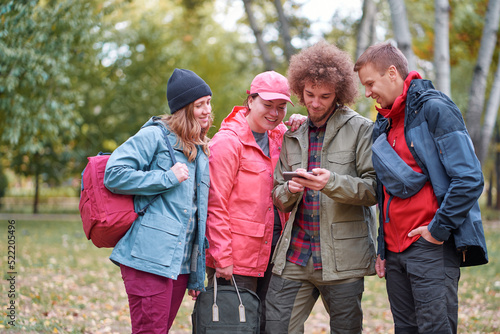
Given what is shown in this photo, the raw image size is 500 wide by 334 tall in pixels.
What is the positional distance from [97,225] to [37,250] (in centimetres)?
926

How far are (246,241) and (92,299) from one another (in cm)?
428

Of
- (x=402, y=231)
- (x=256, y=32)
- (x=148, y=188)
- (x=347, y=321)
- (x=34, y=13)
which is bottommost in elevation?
(x=347, y=321)

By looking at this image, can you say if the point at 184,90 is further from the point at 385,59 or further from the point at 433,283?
the point at 433,283

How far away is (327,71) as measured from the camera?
3.33m

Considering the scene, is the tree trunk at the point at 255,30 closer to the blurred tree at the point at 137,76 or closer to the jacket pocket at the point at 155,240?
the blurred tree at the point at 137,76

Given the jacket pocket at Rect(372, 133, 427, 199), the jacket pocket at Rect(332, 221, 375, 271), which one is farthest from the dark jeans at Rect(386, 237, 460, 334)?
the jacket pocket at Rect(332, 221, 375, 271)

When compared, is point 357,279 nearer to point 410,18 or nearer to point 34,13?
point 34,13

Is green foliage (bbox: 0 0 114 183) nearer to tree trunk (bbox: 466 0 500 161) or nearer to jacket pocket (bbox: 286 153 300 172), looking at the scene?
jacket pocket (bbox: 286 153 300 172)

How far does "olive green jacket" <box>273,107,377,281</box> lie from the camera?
3213mm

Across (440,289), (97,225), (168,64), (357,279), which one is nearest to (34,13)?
(97,225)

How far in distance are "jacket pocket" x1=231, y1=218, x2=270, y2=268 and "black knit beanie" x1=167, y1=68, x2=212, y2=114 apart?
868 mm

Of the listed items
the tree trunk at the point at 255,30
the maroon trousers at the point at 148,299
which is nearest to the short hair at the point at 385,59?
the maroon trousers at the point at 148,299

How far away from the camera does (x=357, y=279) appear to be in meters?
3.33

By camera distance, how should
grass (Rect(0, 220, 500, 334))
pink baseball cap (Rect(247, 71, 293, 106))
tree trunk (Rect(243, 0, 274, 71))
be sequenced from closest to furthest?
pink baseball cap (Rect(247, 71, 293, 106))
grass (Rect(0, 220, 500, 334))
tree trunk (Rect(243, 0, 274, 71))
